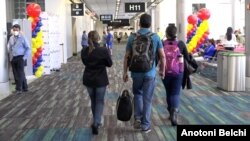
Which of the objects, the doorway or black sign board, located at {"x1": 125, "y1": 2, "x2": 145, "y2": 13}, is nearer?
black sign board, located at {"x1": 125, "y1": 2, "x2": 145, "y2": 13}

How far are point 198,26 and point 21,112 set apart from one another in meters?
→ 11.7

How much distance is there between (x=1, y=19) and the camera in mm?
9945

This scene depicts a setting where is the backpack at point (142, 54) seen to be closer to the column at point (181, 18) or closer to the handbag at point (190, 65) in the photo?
the handbag at point (190, 65)

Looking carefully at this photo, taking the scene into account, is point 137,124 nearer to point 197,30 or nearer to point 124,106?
point 124,106

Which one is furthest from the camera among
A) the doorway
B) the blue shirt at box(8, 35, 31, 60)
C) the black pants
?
the doorway

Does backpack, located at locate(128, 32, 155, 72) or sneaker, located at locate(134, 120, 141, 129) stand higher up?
backpack, located at locate(128, 32, 155, 72)

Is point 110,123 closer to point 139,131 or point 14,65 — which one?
point 139,131

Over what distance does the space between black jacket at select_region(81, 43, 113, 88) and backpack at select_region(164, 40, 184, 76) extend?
94 cm

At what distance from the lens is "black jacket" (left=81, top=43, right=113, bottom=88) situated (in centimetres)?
589

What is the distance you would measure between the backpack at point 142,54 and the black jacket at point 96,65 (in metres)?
0.33

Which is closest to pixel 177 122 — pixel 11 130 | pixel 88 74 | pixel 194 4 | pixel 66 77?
pixel 88 74

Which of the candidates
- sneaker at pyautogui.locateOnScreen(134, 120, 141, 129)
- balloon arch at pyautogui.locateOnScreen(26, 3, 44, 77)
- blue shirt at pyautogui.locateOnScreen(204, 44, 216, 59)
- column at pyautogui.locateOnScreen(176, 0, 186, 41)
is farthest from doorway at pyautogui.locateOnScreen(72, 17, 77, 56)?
sneaker at pyautogui.locateOnScreen(134, 120, 141, 129)

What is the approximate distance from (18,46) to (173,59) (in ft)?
16.1

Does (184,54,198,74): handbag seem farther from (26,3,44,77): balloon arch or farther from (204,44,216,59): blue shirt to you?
(204,44,216,59): blue shirt
